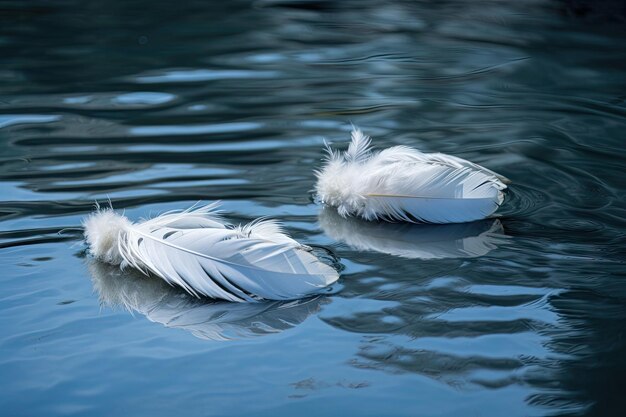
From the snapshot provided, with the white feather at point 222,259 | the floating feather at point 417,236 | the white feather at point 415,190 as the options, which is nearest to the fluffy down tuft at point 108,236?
the white feather at point 222,259

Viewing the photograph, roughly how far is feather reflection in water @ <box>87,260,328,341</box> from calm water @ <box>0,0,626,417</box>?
0.04ft

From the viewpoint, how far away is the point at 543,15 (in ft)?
32.1

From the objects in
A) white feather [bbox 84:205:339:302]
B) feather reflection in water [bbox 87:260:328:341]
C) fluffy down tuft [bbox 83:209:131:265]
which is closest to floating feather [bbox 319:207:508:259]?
white feather [bbox 84:205:339:302]

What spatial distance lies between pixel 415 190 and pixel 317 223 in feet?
1.49

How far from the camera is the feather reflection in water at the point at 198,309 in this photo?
3.35m

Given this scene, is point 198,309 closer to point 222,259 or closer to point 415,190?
point 222,259

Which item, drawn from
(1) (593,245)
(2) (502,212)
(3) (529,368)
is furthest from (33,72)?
(3) (529,368)

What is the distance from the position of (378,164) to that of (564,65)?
362cm

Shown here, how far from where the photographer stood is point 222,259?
3.57 meters

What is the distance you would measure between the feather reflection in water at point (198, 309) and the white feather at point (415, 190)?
3.11 ft

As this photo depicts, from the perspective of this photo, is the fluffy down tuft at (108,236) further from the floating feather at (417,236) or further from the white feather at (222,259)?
the floating feather at (417,236)

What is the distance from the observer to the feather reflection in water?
3346 millimetres

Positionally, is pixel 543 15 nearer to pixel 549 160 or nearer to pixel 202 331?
pixel 549 160

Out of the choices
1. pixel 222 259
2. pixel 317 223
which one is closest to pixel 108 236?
pixel 222 259
